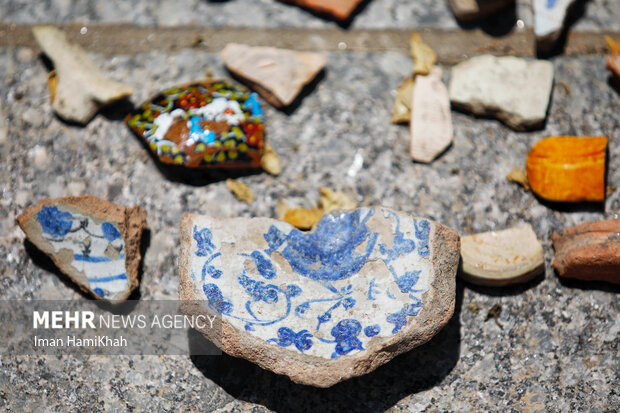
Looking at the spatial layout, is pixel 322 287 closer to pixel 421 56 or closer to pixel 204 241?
pixel 204 241

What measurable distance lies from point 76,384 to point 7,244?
15.9 inches

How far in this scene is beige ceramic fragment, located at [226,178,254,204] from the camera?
5.01ft

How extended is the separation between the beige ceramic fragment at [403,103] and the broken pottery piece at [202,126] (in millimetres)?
364

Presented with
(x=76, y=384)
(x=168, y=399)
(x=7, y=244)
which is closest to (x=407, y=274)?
(x=168, y=399)

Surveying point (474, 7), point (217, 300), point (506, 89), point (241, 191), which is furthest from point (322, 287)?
point (474, 7)

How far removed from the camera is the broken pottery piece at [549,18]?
168 cm

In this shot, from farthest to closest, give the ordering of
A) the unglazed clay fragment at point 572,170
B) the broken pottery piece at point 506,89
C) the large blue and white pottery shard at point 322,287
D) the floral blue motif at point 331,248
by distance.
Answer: the broken pottery piece at point 506,89, the unglazed clay fragment at point 572,170, the floral blue motif at point 331,248, the large blue and white pottery shard at point 322,287

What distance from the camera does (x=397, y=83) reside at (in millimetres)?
1690

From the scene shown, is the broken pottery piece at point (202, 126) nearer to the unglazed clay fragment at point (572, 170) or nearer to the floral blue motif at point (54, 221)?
the floral blue motif at point (54, 221)

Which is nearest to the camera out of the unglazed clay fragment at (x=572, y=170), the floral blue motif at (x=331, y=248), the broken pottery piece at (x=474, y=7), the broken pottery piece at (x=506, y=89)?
the floral blue motif at (x=331, y=248)

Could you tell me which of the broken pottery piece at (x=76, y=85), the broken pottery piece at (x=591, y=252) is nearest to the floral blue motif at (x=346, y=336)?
the broken pottery piece at (x=591, y=252)

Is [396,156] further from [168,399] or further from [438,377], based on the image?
[168,399]

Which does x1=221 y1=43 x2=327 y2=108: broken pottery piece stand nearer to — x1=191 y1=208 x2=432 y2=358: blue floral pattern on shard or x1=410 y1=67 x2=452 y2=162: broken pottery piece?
x1=410 y1=67 x2=452 y2=162: broken pottery piece

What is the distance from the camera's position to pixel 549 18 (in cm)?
169
